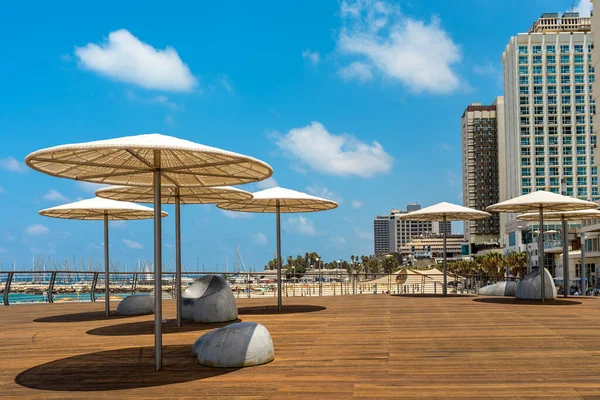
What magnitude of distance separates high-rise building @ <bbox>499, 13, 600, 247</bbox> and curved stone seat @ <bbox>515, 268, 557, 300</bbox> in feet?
285

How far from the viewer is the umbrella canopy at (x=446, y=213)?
1623 centimetres

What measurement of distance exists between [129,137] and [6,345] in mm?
4573

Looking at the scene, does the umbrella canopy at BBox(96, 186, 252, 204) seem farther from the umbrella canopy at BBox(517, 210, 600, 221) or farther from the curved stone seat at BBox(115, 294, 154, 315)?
the umbrella canopy at BBox(517, 210, 600, 221)

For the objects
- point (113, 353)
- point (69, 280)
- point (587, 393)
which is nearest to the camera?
point (587, 393)

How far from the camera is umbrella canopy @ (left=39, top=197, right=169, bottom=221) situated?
12018 millimetres

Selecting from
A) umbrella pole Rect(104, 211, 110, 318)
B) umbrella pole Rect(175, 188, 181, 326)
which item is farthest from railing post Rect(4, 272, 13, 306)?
umbrella pole Rect(175, 188, 181, 326)

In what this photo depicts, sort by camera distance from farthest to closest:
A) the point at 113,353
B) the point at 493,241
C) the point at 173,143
Result: the point at 493,241 < the point at 113,353 < the point at 173,143

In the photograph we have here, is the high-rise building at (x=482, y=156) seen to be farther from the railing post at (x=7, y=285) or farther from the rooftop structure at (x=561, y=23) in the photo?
the railing post at (x=7, y=285)

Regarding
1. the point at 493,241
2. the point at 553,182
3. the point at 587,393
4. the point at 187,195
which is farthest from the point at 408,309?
the point at 493,241

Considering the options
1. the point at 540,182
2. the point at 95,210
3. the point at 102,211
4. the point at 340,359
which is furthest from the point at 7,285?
the point at 540,182

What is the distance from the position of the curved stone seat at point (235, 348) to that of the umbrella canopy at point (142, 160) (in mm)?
Answer: 1989

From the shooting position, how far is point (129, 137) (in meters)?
6.50

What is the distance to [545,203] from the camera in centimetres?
1389

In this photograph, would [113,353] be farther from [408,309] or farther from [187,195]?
[408,309]
